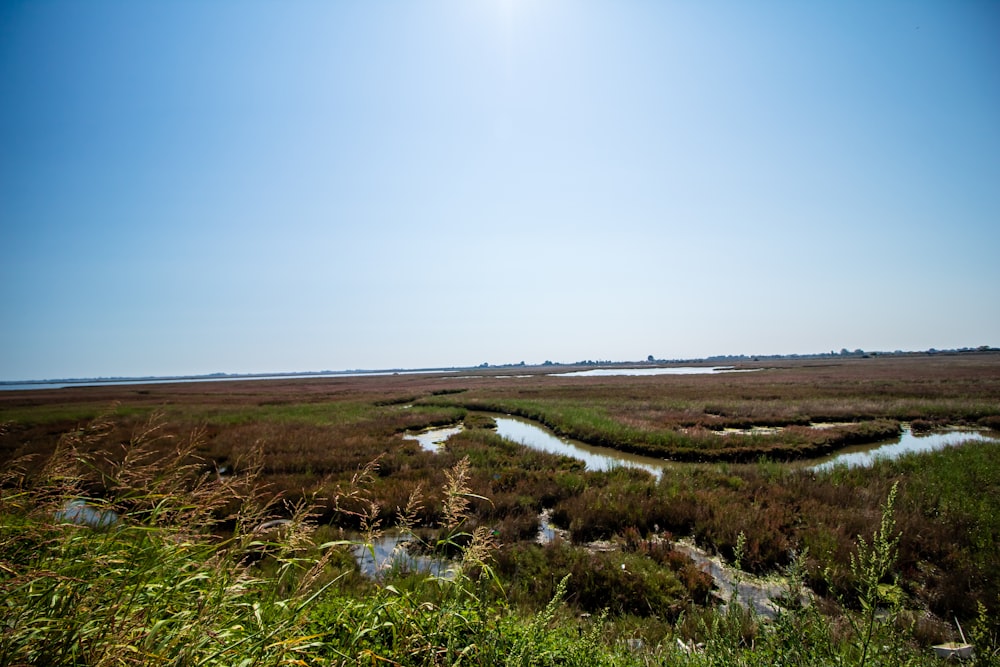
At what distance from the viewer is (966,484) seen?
10.3 metres

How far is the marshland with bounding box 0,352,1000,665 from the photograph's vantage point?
2615 millimetres

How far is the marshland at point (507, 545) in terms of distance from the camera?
8.58 feet

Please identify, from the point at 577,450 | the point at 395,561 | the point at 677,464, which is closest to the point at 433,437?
the point at 577,450

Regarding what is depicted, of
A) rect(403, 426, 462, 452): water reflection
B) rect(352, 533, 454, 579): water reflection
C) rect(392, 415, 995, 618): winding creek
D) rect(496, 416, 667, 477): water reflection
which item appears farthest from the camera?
rect(403, 426, 462, 452): water reflection

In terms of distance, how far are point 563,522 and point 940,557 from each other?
708cm

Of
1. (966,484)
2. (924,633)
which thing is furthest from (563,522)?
(966,484)

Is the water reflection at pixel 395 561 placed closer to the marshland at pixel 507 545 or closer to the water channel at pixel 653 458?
the marshland at pixel 507 545

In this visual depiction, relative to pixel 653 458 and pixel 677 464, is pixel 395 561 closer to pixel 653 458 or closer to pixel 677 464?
pixel 677 464

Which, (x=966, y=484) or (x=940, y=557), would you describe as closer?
(x=940, y=557)

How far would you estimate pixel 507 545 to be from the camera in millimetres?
7785

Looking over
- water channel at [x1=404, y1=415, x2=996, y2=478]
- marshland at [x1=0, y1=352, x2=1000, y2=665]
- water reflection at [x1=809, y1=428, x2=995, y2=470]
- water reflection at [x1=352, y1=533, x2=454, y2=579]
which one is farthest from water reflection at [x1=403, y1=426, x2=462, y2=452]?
water reflection at [x1=809, y1=428, x2=995, y2=470]

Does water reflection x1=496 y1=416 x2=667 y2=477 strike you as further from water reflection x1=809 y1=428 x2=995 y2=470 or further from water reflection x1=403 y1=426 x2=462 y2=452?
water reflection x1=809 y1=428 x2=995 y2=470

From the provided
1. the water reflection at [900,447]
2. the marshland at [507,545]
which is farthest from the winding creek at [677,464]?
the marshland at [507,545]

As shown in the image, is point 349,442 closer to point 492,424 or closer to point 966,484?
point 492,424
